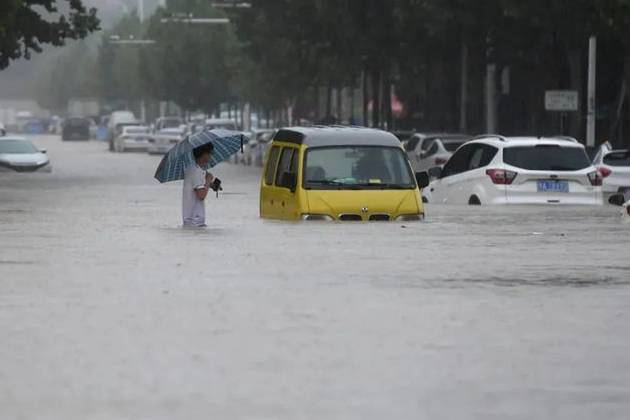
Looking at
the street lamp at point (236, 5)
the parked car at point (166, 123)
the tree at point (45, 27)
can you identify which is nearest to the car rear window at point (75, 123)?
the parked car at point (166, 123)

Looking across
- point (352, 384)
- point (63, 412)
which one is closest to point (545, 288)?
point (352, 384)

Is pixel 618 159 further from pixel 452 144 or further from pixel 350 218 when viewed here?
pixel 452 144

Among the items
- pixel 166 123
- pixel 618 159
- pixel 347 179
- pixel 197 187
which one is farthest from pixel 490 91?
pixel 166 123

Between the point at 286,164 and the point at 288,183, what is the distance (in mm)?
575

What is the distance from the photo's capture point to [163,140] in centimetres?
10181

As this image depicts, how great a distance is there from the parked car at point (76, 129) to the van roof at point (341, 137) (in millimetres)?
127853

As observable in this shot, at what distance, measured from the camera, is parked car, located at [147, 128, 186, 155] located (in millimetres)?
100812

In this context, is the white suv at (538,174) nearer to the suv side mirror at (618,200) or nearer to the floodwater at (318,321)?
the suv side mirror at (618,200)

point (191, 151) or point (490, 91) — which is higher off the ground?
point (191, 151)

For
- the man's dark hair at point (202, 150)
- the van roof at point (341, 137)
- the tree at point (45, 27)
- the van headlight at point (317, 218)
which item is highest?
the tree at point (45, 27)

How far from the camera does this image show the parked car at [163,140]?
3969 inches

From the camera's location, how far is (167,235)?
26875 mm

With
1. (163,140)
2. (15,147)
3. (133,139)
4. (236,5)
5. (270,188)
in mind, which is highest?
(236,5)

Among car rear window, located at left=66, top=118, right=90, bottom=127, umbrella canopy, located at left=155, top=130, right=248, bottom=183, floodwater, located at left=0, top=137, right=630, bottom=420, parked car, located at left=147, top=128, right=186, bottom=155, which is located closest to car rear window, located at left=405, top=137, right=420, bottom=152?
umbrella canopy, located at left=155, top=130, right=248, bottom=183
